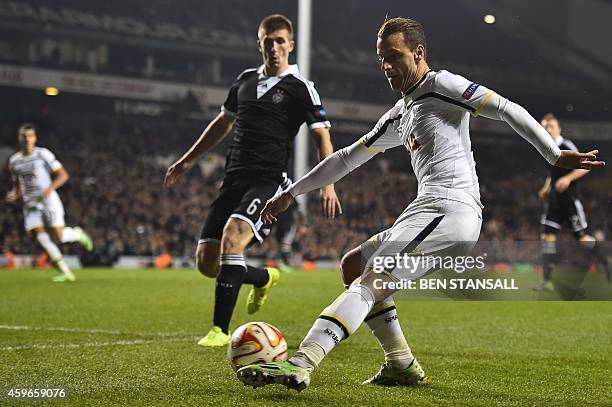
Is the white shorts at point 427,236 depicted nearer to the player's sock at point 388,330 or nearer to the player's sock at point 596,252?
the player's sock at point 388,330

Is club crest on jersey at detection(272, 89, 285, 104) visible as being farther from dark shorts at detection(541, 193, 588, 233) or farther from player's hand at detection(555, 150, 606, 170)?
dark shorts at detection(541, 193, 588, 233)

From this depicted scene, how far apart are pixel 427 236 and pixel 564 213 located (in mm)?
8063

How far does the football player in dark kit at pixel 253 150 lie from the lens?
6.07m

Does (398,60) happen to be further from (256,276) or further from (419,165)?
(256,276)

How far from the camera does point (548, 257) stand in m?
11.7

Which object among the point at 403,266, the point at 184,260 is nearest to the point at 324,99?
the point at 184,260

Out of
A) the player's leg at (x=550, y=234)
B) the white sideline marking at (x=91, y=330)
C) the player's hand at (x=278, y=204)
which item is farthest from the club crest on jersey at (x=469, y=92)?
the player's leg at (x=550, y=234)

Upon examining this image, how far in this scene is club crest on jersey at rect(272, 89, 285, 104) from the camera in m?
6.48

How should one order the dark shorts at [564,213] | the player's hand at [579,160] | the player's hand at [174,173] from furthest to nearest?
the dark shorts at [564,213] < the player's hand at [174,173] < the player's hand at [579,160]

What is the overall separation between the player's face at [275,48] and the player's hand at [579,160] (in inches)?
120

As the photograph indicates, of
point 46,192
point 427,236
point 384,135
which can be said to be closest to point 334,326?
point 427,236

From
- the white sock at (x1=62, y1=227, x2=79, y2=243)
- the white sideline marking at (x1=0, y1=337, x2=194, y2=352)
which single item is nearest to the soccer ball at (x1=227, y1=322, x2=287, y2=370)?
the white sideline marking at (x1=0, y1=337, x2=194, y2=352)

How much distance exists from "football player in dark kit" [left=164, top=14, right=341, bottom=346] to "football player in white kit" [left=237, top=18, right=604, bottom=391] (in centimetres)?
195

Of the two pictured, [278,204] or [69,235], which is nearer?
[278,204]
